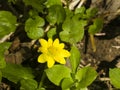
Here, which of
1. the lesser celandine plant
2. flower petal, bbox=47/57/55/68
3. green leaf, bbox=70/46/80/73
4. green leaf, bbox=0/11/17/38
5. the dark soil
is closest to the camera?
flower petal, bbox=47/57/55/68

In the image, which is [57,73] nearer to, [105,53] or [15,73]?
[15,73]

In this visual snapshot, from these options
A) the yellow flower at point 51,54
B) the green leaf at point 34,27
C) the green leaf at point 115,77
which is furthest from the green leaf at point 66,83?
the green leaf at point 34,27

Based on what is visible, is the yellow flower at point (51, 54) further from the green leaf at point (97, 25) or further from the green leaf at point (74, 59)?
the green leaf at point (97, 25)

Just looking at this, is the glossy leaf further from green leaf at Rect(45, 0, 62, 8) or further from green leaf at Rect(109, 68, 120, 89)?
green leaf at Rect(109, 68, 120, 89)

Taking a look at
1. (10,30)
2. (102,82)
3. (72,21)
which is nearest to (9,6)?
(10,30)

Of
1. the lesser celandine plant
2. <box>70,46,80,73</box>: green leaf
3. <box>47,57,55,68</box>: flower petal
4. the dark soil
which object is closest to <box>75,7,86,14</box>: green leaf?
the lesser celandine plant

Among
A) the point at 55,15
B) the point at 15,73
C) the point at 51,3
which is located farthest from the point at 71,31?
the point at 15,73

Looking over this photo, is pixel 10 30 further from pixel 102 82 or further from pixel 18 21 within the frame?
pixel 102 82
